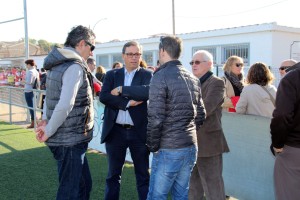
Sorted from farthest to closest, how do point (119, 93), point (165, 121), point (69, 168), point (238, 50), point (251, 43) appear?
point (238, 50) < point (251, 43) < point (119, 93) < point (69, 168) < point (165, 121)

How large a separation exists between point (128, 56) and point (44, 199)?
2272 millimetres

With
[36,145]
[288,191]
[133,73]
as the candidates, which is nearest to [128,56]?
[133,73]

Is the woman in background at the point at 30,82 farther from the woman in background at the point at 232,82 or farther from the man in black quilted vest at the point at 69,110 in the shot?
the man in black quilted vest at the point at 69,110

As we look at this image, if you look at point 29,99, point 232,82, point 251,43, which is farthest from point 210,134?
point 251,43

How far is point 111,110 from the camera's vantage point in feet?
13.3

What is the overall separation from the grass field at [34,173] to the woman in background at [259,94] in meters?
1.94

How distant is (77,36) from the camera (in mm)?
3260

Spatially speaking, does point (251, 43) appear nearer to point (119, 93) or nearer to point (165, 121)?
point (119, 93)

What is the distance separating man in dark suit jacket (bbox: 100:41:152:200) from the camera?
12.8 ft

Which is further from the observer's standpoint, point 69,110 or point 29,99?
point 29,99

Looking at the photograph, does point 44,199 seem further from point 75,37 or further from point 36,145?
point 36,145

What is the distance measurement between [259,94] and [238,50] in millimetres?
18368

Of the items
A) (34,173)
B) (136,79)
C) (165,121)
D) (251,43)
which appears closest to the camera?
(165,121)

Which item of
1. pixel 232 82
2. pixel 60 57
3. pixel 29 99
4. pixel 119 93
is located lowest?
pixel 29 99
